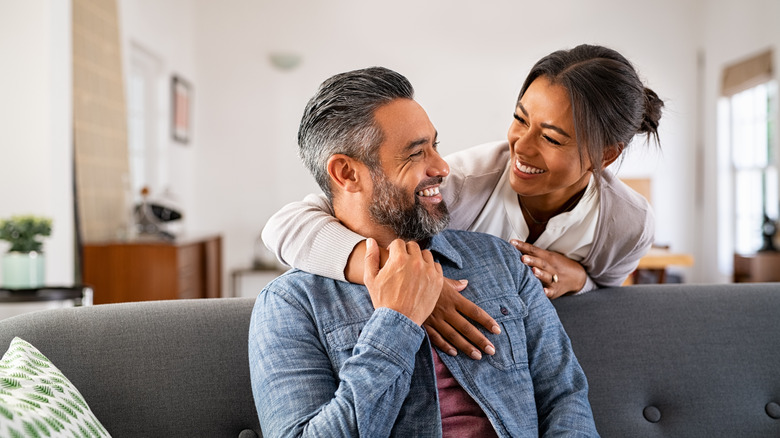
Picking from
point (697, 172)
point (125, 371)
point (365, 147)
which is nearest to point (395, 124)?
point (365, 147)

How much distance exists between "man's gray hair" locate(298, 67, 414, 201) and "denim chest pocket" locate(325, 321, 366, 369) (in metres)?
0.33

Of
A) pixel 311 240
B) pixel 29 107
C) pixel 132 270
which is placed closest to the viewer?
pixel 311 240

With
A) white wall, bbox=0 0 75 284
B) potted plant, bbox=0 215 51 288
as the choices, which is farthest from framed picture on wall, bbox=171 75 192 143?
potted plant, bbox=0 215 51 288

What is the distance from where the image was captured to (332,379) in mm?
1290

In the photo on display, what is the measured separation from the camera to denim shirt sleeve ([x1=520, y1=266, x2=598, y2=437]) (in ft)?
4.46

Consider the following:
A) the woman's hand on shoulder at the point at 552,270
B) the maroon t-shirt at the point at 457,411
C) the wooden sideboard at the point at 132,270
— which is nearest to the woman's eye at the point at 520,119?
the woman's hand on shoulder at the point at 552,270

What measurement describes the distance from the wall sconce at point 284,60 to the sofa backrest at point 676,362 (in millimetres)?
5657

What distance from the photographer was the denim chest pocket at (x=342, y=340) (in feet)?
4.35

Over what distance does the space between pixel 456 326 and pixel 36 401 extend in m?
0.71

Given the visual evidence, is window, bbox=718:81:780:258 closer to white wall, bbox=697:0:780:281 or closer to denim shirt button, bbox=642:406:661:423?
white wall, bbox=697:0:780:281

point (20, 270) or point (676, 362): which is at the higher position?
point (20, 270)

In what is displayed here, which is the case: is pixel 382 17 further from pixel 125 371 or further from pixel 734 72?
pixel 125 371

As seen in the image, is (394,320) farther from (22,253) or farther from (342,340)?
(22,253)

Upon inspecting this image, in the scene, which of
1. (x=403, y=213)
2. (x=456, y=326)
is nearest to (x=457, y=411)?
(x=456, y=326)
